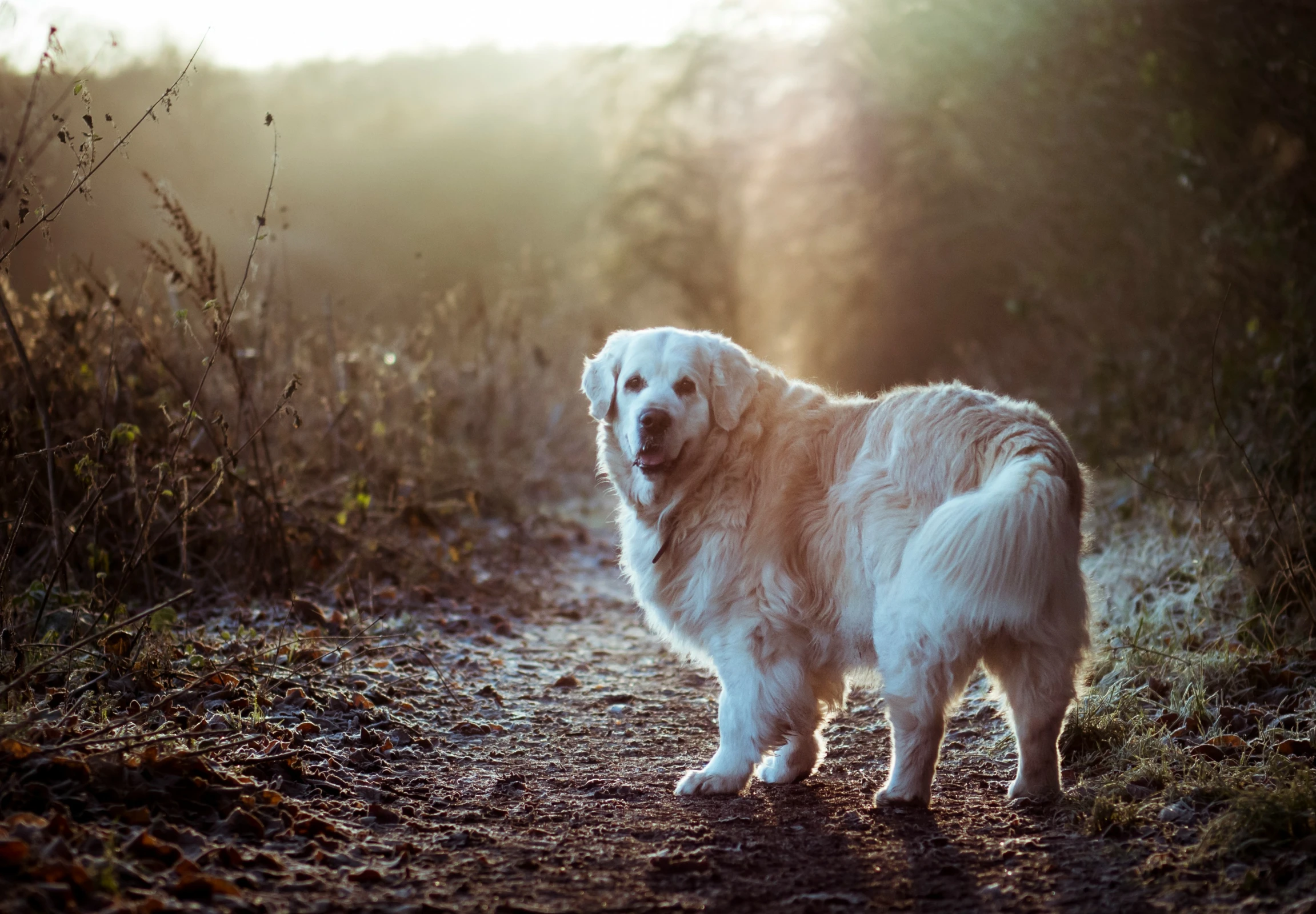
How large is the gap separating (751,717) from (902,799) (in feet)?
1.92

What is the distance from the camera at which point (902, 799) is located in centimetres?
339

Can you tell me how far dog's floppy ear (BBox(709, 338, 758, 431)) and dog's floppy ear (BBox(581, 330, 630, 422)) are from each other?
408mm

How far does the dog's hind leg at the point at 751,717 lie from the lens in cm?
368

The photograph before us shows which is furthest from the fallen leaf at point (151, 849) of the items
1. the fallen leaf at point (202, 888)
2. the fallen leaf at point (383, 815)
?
the fallen leaf at point (383, 815)

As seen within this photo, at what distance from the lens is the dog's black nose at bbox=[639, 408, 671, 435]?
4016 millimetres

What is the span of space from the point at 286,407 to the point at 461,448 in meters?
4.92

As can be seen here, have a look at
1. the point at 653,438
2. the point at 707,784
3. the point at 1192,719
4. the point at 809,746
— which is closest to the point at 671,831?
the point at 707,784

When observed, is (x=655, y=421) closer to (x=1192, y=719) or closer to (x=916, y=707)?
(x=916, y=707)

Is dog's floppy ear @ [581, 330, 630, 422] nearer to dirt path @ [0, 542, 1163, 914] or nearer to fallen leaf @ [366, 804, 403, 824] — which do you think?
dirt path @ [0, 542, 1163, 914]

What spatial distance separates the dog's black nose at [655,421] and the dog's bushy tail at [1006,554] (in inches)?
44.5

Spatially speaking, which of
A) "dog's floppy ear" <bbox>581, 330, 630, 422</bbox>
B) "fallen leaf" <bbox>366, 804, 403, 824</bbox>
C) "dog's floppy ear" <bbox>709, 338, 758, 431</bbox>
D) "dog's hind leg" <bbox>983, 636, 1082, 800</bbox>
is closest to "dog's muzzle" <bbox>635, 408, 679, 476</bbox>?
"dog's floppy ear" <bbox>709, 338, 758, 431</bbox>

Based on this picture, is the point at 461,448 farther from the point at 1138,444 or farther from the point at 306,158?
the point at 306,158

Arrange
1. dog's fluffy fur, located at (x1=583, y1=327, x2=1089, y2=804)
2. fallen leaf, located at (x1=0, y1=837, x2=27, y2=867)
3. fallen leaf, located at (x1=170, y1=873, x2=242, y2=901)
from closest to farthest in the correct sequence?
fallen leaf, located at (x1=0, y1=837, x2=27, y2=867) → fallen leaf, located at (x1=170, y1=873, x2=242, y2=901) → dog's fluffy fur, located at (x1=583, y1=327, x2=1089, y2=804)

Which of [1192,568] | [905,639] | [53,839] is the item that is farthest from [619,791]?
[1192,568]
